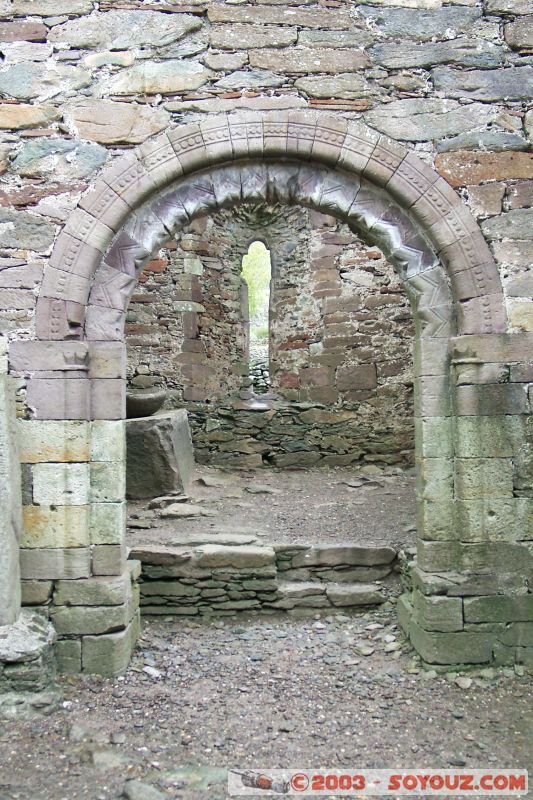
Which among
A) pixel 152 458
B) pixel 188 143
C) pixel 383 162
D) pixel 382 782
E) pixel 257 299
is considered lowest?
pixel 382 782

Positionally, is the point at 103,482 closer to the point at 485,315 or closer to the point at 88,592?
the point at 88,592

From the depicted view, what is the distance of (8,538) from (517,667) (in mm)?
3388

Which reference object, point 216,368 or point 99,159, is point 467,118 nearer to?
point 99,159

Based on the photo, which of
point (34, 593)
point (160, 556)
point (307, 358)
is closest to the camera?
point (34, 593)

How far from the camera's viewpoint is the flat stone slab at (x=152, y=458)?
6.61 metres

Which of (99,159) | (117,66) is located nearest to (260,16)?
(117,66)

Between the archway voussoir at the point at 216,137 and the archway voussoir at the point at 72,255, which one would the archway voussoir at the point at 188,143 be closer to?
the archway voussoir at the point at 216,137

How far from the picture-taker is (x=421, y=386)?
3928 mm

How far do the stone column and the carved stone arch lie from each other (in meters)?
0.62

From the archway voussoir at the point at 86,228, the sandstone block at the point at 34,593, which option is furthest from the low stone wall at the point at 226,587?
the archway voussoir at the point at 86,228

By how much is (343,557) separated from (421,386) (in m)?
2.03

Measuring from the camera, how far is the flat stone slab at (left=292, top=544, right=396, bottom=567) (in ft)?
17.1

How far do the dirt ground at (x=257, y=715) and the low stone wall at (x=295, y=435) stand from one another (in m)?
3.87

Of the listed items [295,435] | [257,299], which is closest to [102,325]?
[295,435]
